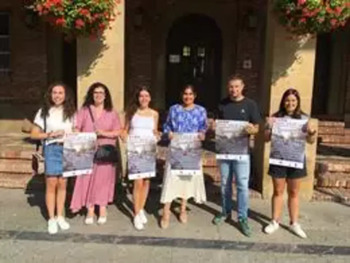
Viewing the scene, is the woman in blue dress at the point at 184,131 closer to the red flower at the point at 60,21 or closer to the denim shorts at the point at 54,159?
the denim shorts at the point at 54,159

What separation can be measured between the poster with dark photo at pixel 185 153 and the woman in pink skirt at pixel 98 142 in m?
0.65

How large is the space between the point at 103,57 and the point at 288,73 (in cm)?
240

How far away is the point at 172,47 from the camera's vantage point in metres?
11.8

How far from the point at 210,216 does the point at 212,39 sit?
21.2ft

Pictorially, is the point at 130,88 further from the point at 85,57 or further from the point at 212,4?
the point at 85,57

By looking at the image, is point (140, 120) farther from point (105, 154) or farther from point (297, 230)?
point (297, 230)

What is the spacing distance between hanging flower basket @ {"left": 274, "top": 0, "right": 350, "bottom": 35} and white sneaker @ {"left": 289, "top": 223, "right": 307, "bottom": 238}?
227cm

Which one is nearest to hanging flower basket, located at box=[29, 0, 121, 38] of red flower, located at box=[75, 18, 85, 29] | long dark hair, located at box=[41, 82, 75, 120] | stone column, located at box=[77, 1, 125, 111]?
red flower, located at box=[75, 18, 85, 29]

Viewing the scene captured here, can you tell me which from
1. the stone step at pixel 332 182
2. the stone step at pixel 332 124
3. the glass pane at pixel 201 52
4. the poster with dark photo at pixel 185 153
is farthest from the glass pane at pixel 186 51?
the poster with dark photo at pixel 185 153

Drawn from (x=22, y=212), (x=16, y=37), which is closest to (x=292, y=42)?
(x=22, y=212)

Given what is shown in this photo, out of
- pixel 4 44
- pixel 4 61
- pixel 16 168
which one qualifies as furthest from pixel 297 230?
pixel 4 44

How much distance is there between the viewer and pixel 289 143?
540 cm

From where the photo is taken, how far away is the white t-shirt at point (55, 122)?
213 inches

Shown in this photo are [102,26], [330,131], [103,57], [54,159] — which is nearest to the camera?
[54,159]
